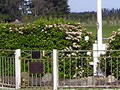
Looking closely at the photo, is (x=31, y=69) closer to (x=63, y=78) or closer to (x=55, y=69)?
(x=55, y=69)

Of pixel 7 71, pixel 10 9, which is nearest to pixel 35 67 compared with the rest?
pixel 7 71

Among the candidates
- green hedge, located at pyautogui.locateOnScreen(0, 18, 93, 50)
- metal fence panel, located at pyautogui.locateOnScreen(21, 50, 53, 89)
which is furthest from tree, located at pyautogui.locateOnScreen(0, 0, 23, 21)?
metal fence panel, located at pyautogui.locateOnScreen(21, 50, 53, 89)

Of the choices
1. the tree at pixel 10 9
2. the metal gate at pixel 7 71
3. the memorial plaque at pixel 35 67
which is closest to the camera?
the memorial plaque at pixel 35 67

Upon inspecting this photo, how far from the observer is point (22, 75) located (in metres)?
10.8

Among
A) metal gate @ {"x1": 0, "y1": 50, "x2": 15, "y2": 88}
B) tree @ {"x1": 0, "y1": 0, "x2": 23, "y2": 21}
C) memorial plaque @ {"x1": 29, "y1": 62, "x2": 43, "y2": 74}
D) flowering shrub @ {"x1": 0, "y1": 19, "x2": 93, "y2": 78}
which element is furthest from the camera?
tree @ {"x1": 0, "y1": 0, "x2": 23, "y2": 21}

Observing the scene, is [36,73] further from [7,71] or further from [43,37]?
[43,37]

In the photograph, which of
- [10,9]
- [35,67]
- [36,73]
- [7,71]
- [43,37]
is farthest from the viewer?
[10,9]

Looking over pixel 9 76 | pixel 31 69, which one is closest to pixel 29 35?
pixel 9 76

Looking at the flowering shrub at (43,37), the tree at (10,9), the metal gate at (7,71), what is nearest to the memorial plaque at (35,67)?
the metal gate at (7,71)

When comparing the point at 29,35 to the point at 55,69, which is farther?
the point at 29,35

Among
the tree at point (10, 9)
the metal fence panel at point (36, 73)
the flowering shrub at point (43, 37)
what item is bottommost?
the metal fence panel at point (36, 73)

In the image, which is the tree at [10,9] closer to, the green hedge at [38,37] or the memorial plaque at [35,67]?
the green hedge at [38,37]

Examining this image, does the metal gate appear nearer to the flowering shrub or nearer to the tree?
the flowering shrub

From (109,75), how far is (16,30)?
3.45 meters
